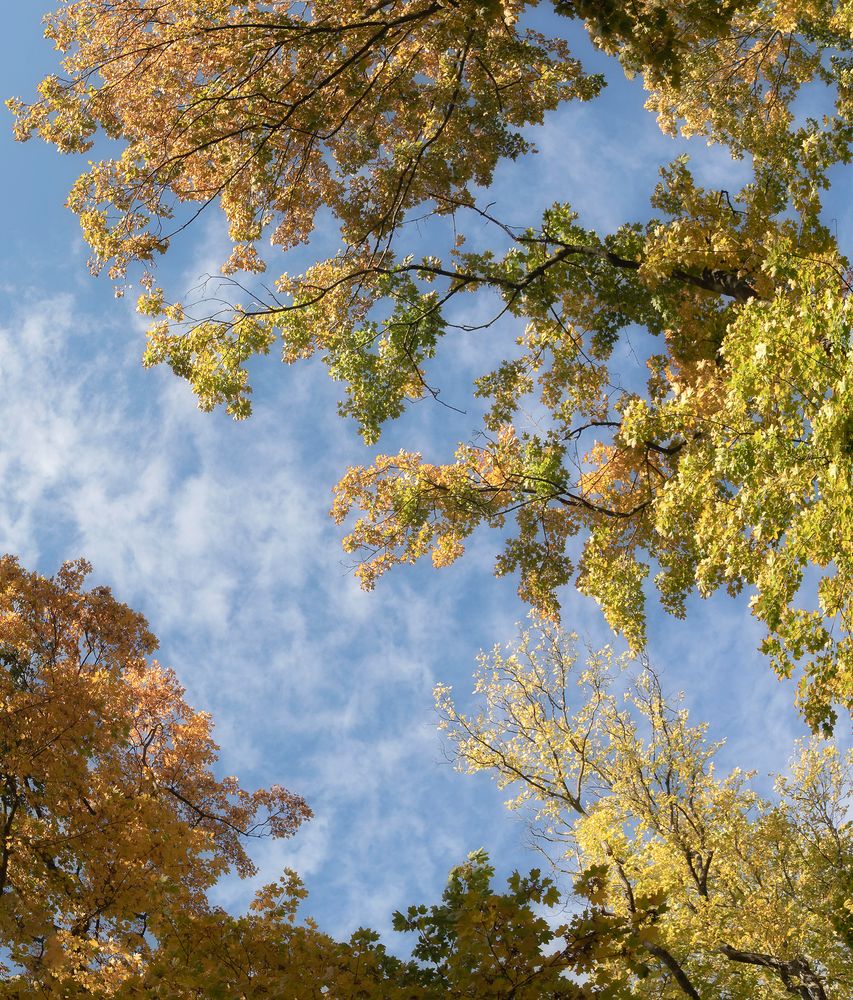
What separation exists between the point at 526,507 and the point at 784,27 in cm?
964

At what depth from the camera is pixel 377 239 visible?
42.2ft

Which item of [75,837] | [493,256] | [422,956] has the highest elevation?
[493,256]

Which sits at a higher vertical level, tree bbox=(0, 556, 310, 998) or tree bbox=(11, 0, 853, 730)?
tree bbox=(11, 0, 853, 730)

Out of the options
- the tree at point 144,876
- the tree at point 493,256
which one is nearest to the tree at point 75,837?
the tree at point 144,876

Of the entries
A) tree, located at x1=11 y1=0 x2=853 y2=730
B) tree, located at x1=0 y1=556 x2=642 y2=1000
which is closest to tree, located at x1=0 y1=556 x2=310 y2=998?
tree, located at x1=0 y1=556 x2=642 y2=1000

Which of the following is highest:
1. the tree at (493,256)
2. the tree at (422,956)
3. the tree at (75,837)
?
the tree at (493,256)

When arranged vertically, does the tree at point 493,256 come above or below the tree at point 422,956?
above

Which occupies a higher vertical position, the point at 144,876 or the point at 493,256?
the point at 493,256

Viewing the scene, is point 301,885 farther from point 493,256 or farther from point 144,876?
point 493,256

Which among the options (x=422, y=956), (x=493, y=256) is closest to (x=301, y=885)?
(x=422, y=956)

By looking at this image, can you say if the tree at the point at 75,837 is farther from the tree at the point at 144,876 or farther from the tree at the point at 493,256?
the tree at the point at 493,256

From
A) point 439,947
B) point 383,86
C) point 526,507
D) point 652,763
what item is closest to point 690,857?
point 652,763

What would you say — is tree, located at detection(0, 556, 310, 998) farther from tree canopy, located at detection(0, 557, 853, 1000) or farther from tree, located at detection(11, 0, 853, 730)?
tree, located at detection(11, 0, 853, 730)

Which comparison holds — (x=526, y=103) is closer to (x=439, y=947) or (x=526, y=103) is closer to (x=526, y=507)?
(x=526, y=507)
